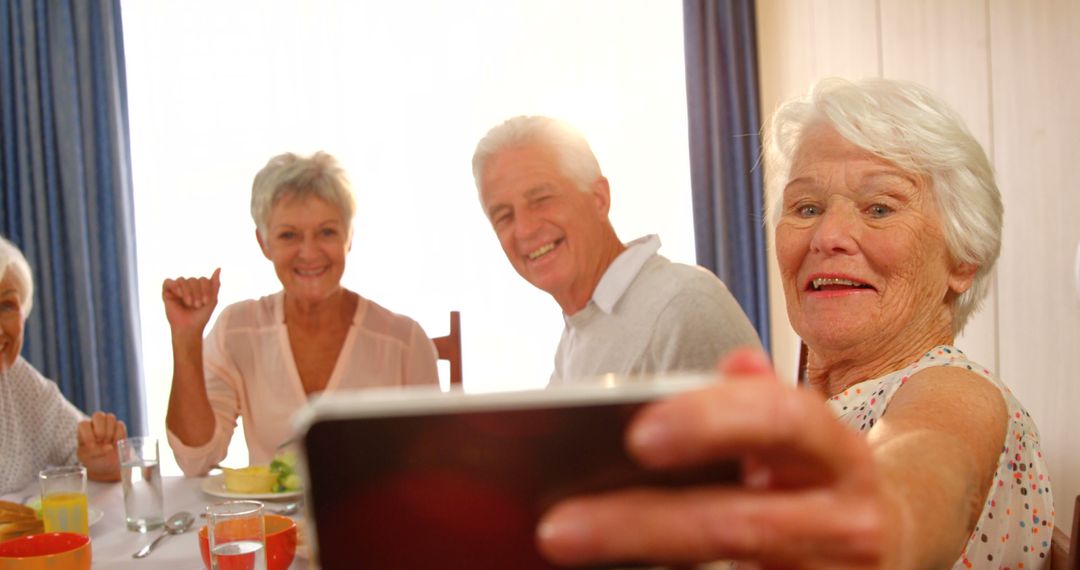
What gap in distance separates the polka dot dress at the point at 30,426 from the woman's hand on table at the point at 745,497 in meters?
2.17

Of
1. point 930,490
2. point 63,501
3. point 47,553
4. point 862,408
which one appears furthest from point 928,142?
point 63,501

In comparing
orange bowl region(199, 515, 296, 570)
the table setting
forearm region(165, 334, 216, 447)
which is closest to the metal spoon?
the table setting

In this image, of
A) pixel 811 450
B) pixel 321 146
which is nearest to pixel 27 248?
pixel 321 146

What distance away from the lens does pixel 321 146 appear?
155 inches

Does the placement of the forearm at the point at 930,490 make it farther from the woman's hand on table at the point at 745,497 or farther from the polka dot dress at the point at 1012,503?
the polka dot dress at the point at 1012,503

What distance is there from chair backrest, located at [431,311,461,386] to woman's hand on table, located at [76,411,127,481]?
91cm

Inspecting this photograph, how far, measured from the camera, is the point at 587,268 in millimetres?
1892

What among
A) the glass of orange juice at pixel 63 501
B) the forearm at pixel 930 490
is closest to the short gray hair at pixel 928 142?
the forearm at pixel 930 490

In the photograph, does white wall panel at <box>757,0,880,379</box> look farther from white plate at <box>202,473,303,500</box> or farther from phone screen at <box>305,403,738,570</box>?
phone screen at <box>305,403,738,570</box>

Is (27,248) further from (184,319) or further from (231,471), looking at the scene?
(231,471)

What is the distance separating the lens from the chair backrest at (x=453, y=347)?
8.53 ft

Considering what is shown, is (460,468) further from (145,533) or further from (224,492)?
(224,492)

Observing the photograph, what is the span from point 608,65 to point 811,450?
146 inches

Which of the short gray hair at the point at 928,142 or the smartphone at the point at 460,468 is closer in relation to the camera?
the smartphone at the point at 460,468
